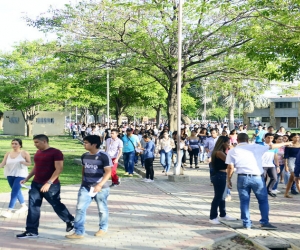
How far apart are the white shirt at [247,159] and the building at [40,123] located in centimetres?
4740

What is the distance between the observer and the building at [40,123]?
53844 mm

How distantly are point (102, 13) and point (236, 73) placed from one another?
19.7ft

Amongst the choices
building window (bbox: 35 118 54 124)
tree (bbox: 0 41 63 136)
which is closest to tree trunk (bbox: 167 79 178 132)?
tree (bbox: 0 41 63 136)

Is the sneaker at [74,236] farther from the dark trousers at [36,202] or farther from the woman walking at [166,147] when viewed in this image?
the woman walking at [166,147]

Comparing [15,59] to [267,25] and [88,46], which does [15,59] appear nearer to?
[88,46]

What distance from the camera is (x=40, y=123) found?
54.5 m

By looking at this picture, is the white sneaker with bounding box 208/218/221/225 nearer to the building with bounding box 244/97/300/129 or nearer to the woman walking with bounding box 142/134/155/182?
the woman walking with bounding box 142/134/155/182

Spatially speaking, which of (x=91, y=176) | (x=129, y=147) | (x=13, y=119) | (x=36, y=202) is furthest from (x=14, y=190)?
(x=13, y=119)

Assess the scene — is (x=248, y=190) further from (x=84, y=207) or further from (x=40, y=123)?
(x=40, y=123)

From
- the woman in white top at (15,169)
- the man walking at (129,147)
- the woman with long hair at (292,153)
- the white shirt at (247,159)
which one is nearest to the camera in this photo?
the white shirt at (247,159)

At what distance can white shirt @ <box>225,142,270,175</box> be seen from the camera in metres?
7.53

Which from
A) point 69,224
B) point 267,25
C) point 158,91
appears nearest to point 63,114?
point 158,91

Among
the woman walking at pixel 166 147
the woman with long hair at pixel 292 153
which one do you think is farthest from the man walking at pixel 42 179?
the woman walking at pixel 166 147

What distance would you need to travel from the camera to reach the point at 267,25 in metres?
14.9
